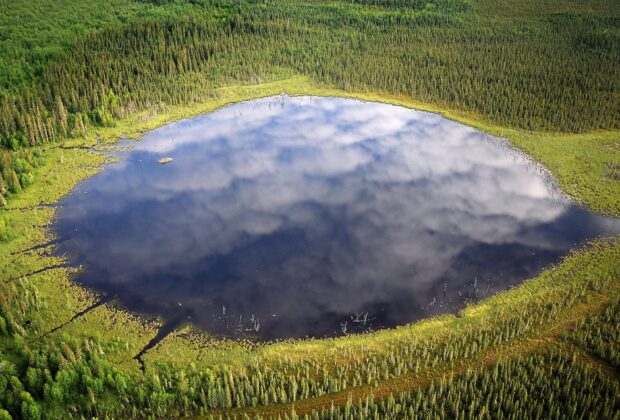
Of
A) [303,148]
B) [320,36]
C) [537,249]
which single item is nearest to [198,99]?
[303,148]

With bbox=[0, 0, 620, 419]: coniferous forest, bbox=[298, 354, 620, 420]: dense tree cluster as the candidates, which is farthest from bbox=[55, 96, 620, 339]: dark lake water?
bbox=[298, 354, 620, 420]: dense tree cluster

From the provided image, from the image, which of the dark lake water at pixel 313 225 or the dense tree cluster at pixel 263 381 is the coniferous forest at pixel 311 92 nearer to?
the dense tree cluster at pixel 263 381

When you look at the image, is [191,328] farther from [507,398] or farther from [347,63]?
[347,63]

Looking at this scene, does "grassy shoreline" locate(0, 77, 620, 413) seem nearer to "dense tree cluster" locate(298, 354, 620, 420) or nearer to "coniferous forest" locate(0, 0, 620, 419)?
"coniferous forest" locate(0, 0, 620, 419)

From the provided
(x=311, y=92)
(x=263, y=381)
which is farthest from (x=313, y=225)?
(x=311, y=92)

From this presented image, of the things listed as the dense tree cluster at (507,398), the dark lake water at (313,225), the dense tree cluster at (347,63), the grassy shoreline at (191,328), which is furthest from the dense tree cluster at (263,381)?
the dense tree cluster at (347,63)
